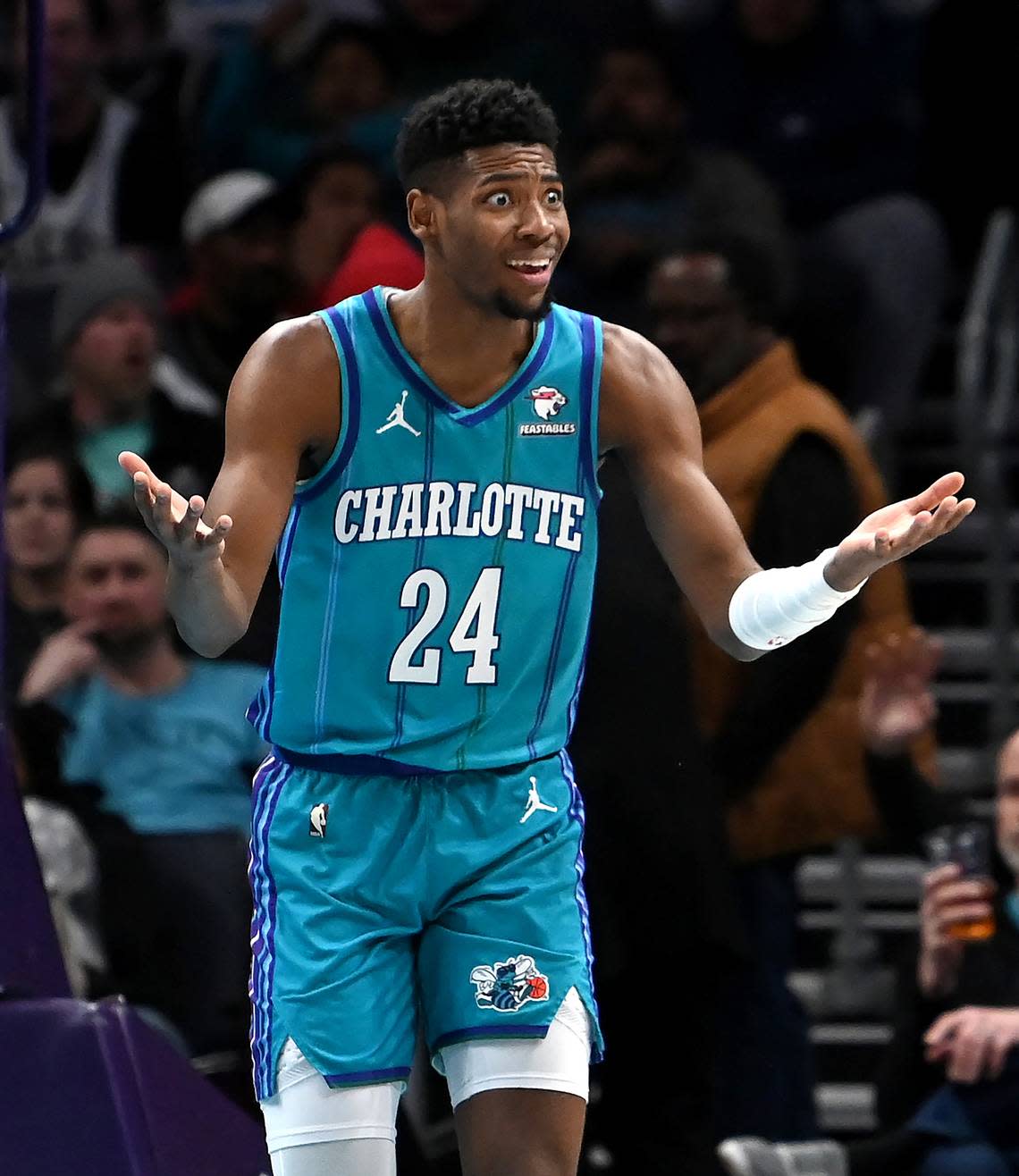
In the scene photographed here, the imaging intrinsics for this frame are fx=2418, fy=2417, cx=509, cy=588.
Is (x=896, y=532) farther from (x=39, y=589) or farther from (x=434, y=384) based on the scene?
(x=39, y=589)

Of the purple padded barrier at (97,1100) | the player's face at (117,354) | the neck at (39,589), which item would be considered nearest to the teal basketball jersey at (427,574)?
the purple padded barrier at (97,1100)

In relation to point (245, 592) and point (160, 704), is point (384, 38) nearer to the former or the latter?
point (160, 704)

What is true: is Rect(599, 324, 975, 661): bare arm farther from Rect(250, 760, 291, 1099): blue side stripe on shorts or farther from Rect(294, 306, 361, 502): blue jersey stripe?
Rect(250, 760, 291, 1099): blue side stripe on shorts

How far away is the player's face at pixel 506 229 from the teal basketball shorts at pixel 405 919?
70cm

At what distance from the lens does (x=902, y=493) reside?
819 cm

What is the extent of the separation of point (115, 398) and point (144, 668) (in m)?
1.12

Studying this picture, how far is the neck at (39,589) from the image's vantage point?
623 cm

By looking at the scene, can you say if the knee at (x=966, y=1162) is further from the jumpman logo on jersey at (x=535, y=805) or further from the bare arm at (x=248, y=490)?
the bare arm at (x=248, y=490)

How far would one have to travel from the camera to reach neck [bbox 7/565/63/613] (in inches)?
245

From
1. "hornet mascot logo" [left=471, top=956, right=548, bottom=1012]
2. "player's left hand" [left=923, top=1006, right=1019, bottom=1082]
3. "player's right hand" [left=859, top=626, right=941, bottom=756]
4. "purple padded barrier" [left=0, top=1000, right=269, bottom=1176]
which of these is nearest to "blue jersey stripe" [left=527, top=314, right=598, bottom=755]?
"hornet mascot logo" [left=471, top=956, right=548, bottom=1012]

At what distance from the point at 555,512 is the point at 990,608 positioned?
4408 millimetres

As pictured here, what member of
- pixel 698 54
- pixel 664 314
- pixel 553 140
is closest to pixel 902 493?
pixel 698 54

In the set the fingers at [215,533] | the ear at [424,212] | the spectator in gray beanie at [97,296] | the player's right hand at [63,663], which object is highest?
the spectator in gray beanie at [97,296]

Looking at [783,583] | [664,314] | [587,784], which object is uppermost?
[664,314]
